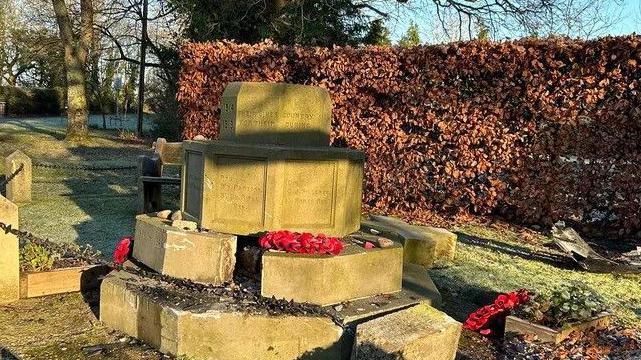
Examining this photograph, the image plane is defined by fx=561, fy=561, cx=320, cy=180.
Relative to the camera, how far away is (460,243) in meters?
7.83

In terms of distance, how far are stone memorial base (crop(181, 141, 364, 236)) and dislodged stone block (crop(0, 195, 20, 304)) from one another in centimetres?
161

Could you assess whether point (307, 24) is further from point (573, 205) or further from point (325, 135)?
point (325, 135)

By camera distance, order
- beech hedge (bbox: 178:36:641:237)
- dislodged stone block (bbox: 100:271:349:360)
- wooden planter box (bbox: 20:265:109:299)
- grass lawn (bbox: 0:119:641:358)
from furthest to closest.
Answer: beech hedge (bbox: 178:36:641:237), grass lawn (bbox: 0:119:641:358), wooden planter box (bbox: 20:265:109:299), dislodged stone block (bbox: 100:271:349:360)

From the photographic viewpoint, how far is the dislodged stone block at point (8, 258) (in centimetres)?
492

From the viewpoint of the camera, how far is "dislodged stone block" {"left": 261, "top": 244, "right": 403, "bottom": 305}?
14.6 feet

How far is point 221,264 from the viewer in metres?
4.77

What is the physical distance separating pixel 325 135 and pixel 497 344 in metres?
2.48

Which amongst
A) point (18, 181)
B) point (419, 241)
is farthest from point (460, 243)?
point (18, 181)

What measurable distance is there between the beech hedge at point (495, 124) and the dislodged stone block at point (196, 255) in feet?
17.7

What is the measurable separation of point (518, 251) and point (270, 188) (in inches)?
164

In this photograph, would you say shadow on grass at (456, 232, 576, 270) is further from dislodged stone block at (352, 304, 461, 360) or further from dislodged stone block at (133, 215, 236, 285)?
dislodged stone block at (133, 215, 236, 285)

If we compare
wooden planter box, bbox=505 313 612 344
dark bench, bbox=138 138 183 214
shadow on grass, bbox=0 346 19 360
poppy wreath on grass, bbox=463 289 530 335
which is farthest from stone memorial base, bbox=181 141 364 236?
dark bench, bbox=138 138 183 214

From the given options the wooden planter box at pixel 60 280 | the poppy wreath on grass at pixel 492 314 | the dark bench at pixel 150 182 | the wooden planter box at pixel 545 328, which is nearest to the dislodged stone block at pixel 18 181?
the dark bench at pixel 150 182

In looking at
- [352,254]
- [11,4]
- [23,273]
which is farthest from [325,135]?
[11,4]
